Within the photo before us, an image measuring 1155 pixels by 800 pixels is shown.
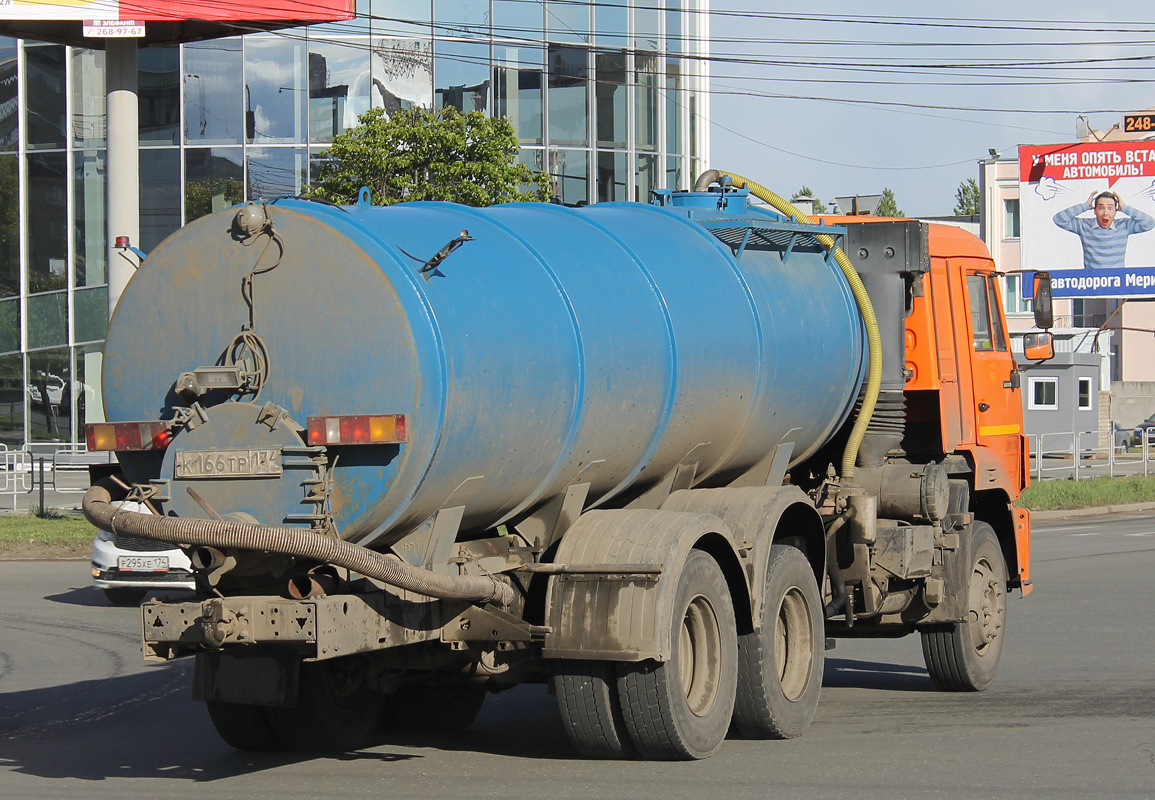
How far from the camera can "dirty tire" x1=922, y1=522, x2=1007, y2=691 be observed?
A: 10.1 meters

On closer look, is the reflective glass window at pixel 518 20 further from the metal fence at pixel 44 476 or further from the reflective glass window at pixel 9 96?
the metal fence at pixel 44 476

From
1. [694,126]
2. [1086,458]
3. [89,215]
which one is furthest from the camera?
[1086,458]

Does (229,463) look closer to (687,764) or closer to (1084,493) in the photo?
(687,764)

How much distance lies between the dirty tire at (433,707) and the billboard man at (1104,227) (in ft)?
137

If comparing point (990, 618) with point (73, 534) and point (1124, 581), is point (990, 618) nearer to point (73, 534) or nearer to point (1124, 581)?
point (1124, 581)

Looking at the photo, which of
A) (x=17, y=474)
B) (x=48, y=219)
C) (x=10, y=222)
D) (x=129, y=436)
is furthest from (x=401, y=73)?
(x=129, y=436)

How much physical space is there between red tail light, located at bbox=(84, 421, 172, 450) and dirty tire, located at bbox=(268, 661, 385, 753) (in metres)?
1.57

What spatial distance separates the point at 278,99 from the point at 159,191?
3426 mm

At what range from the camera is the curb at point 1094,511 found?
26131mm

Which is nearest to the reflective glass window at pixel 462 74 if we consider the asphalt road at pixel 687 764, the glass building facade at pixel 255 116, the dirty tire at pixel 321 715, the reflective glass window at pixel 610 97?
the glass building facade at pixel 255 116

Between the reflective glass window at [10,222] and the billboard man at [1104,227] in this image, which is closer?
the reflective glass window at [10,222]

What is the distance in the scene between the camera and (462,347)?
249 inches

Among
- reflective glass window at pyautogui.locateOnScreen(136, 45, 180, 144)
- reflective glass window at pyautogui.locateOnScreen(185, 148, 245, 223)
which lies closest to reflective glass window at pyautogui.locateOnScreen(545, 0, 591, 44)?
reflective glass window at pyautogui.locateOnScreen(185, 148, 245, 223)

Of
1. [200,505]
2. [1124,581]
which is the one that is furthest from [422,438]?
[1124,581]
